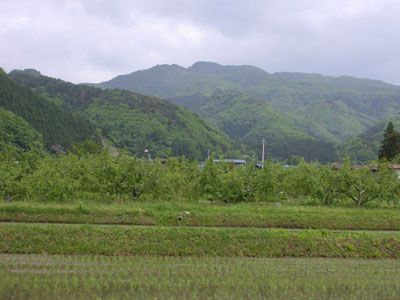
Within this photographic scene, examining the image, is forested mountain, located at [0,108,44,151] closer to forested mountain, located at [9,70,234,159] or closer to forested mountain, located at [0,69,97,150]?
forested mountain, located at [0,69,97,150]

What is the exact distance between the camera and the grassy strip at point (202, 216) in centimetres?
2066

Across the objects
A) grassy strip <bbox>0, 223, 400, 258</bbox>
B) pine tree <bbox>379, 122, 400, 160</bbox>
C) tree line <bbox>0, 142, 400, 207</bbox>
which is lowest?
grassy strip <bbox>0, 223, 400, 258</bbox>

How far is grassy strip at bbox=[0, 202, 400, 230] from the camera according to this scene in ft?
67.8

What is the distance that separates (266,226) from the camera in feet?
70.6

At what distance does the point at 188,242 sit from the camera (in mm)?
17344

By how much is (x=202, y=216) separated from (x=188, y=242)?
420cm

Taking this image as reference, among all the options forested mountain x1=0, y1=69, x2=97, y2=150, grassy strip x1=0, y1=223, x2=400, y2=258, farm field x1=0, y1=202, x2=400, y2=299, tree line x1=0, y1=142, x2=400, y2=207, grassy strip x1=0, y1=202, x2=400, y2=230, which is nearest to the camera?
farm field x1=0, y1=202, x2=400, y2=299

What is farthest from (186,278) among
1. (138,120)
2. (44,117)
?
(138,120)

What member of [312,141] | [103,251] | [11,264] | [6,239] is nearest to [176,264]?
[103,251]

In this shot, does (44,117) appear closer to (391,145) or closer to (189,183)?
(391,145)

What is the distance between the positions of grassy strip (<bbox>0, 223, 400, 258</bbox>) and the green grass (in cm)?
98

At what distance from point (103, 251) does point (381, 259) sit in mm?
9659

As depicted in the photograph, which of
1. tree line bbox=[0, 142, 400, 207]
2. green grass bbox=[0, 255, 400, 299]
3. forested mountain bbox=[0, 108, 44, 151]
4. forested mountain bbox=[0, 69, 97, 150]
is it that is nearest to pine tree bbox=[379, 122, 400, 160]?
tree line bbox=[0, 142, 400, 207]

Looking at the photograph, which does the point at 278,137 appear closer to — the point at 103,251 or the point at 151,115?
the point at 151,115
